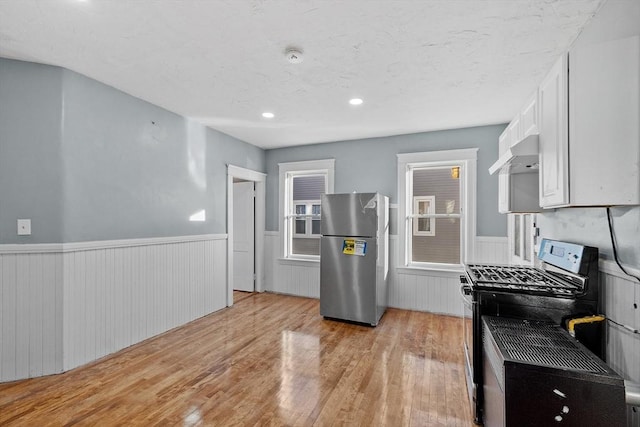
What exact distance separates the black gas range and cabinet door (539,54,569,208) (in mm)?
414

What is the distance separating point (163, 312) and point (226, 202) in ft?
5.49

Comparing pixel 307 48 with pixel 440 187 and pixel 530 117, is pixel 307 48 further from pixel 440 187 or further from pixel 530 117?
pixel 440 187

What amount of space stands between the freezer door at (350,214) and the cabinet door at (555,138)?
1.98 metres

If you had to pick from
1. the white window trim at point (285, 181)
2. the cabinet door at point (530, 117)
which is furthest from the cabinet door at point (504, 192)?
the white window trim at point (285, 181)

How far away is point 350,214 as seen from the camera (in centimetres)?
375

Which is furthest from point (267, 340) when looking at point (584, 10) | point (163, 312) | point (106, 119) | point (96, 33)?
point (584, 10)

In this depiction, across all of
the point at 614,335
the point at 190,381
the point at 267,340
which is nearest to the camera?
the point at 614,335

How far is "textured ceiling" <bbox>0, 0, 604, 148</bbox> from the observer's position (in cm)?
174

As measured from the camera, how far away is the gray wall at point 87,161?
2.36 meters

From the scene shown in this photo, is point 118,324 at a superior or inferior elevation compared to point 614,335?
inferior

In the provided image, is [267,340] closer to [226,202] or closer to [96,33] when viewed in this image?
[226,202]

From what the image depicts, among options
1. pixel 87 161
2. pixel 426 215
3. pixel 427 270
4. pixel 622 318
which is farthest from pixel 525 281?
pixel 87 161

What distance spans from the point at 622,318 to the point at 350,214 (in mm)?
2602

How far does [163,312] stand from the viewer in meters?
3.34
